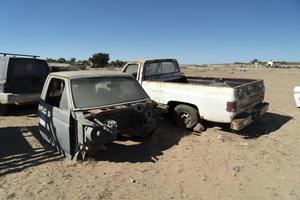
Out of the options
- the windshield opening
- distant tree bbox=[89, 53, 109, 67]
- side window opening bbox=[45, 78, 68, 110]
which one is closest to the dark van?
side window opening bbox=[45, 78, 68, 110]

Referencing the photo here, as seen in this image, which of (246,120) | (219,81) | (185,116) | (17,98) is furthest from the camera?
(17,98)

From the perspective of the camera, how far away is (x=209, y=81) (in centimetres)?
871

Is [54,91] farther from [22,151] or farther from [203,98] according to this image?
[203,98]

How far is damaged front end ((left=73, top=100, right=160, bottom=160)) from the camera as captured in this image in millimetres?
4602

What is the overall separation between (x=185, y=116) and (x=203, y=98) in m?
0.80

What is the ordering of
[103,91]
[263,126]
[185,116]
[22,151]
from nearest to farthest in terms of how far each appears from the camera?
[103,91] < [22,151] < [185,116] < [263,126]

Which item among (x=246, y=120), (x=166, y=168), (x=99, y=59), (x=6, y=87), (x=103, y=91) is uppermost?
(x=99, y=59)

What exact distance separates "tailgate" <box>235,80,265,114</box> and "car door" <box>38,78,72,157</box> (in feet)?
11.6

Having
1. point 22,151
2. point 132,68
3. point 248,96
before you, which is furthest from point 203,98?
point 22,151

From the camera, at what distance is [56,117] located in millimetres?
5285

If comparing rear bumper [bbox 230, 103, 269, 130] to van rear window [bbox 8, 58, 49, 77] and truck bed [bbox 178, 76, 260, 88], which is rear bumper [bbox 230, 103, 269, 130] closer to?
truck bed [bbox 178, 76, 260, 88]

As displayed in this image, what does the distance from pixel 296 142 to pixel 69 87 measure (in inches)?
195

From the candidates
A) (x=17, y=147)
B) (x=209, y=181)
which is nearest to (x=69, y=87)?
(x=17, y=147)

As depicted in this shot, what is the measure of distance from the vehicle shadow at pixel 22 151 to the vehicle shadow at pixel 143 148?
970 mm
